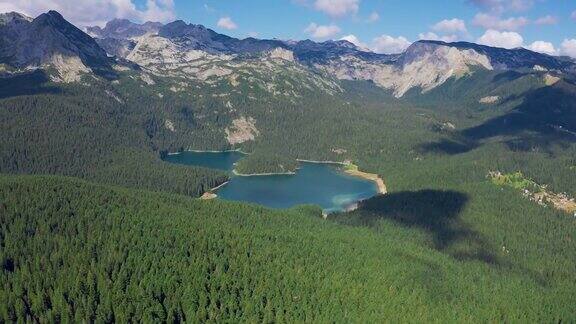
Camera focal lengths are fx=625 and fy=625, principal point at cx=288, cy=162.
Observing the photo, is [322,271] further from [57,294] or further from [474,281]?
[57,294]

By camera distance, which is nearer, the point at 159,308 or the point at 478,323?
the point at 159,308

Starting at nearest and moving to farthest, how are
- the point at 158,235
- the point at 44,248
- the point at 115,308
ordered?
the point at 115,308 < the point at 44,248 < the point at 158,235

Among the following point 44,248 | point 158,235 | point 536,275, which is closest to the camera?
point 44,248

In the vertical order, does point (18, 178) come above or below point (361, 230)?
above

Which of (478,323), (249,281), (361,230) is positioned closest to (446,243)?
→ (361,230)

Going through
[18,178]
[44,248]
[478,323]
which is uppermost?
[18,178]

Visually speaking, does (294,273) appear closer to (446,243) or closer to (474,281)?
(474,281)

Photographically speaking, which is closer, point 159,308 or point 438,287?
point 159,308

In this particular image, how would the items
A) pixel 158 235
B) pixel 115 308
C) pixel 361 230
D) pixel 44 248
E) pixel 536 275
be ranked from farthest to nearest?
pixel 361 230
pixel 536 275
pixel 158 235
pixel 44 248
pixel 115 308

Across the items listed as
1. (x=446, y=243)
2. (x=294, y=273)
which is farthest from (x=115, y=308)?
(x=446, y=243)
